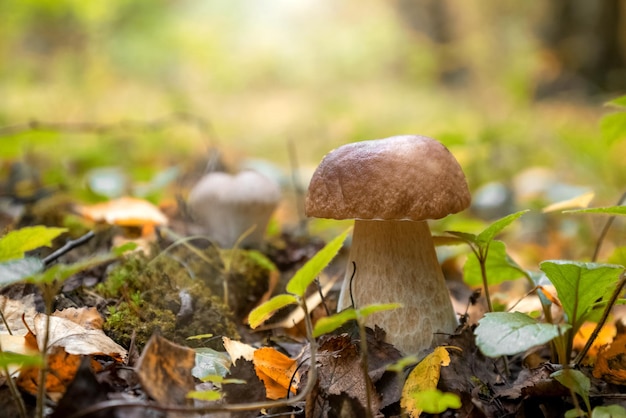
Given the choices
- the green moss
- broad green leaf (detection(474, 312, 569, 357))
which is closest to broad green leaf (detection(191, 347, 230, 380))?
the green moss

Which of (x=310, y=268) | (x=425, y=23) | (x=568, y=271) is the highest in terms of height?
(x=425, y=23)

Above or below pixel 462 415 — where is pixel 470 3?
above

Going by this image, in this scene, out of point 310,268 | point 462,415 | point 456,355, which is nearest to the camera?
point 310,268

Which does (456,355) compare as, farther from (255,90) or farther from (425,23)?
(425,23)

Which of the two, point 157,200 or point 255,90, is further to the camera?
point 255,90

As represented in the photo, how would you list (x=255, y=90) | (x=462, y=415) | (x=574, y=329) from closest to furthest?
(x=462, y=415)
(x=574, y=329)
(x=255, y=90)

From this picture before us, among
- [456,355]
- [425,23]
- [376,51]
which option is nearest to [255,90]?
[376,51]
